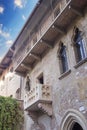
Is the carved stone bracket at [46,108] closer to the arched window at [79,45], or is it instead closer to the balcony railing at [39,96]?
the balcony railing at [39,96]

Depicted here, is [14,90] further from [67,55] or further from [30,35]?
[67,55]

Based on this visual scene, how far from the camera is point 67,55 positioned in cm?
948

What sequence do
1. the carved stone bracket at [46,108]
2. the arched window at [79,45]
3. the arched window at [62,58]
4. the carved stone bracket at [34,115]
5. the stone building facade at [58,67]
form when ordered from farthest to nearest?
1. the carved stone bracket at [34,115]
2. the arched window at [62,58]
3. the carved stone bracket at [46,108]
4. the arched window at [79,45]
5. the stone building facade at [58,67]

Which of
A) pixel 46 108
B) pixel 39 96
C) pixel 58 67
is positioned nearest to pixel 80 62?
pixel 58 67

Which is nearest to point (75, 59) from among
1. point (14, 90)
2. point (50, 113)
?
point (50, 113)

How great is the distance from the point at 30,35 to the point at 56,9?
313 cm

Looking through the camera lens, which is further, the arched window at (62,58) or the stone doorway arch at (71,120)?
the arched window at (62,58)

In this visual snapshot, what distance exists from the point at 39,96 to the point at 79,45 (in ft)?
9.50

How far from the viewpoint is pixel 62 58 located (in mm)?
10102

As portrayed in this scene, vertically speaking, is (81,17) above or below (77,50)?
above

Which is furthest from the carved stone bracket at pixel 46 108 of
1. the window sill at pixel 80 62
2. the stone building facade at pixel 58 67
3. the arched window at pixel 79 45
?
the arched window at pixel 79 45

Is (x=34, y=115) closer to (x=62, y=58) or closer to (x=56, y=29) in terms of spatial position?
(x=62, y=58)

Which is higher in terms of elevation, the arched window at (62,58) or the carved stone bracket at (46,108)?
the arched window at (62,58)

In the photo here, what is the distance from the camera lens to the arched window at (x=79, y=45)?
8.73 meters
